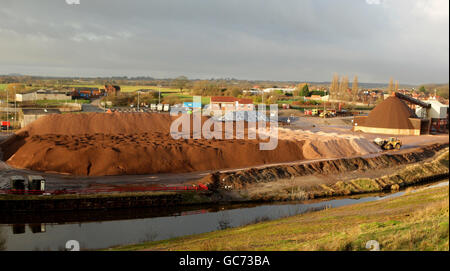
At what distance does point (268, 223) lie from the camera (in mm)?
18141

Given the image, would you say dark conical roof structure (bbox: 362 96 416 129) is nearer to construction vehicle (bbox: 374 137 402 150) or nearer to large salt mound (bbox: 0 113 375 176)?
construction vehicle (bbox: 374 137 402 150)

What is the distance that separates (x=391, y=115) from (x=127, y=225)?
1444 inches

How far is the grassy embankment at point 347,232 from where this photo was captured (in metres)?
9.48

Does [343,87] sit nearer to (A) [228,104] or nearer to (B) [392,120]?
(B) [392,120]

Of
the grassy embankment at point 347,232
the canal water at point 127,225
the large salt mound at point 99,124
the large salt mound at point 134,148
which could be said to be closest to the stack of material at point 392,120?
the large salt mound at point 134,148

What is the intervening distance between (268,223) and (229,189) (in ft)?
21.2

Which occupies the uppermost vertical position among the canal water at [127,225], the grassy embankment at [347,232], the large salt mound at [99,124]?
the large salt mound at [99,124]

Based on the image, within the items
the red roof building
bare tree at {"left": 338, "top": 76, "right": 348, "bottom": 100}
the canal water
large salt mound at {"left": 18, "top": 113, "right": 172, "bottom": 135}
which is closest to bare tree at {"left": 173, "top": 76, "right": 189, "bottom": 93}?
the red roof building

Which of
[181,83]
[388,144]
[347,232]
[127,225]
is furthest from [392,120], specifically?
[347,232]

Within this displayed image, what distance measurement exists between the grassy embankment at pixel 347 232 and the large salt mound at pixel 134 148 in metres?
11.1

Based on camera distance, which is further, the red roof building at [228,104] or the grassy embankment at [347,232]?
the red roof building at [228,104]

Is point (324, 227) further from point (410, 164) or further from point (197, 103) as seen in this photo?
point (197, 103)

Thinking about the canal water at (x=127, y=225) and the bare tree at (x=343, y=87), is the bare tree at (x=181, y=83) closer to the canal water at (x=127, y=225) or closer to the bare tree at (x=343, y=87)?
the bare tree at (x=343, y=87)
